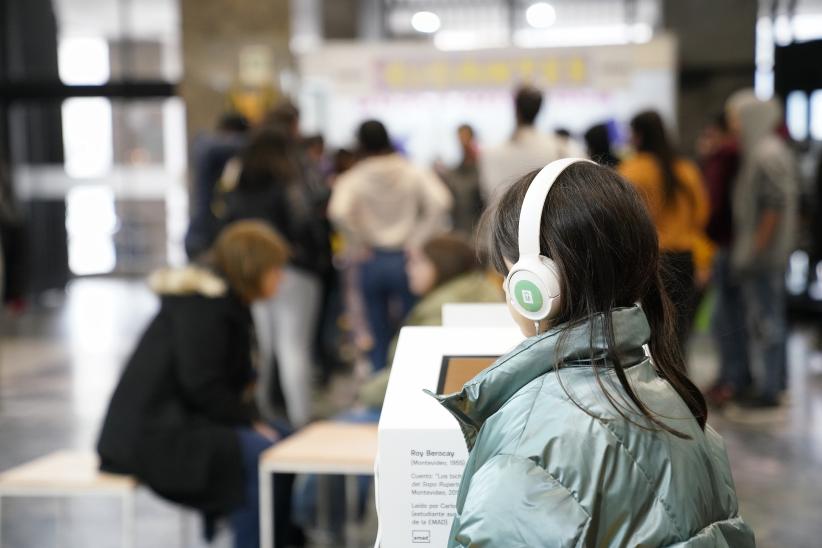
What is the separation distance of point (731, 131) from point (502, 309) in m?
4.41

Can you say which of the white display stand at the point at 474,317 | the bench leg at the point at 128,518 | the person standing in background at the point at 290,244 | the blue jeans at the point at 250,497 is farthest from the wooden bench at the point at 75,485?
the person standing in background at the point at 290,244

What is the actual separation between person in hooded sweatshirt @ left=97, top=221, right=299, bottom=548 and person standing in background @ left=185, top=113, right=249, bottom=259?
2.00 m

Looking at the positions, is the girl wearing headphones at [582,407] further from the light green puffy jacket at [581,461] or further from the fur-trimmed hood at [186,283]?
the fur-trimmed hood at [186,283]

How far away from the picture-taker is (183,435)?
11.2 feet

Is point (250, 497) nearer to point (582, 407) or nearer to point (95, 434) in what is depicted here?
point (582, 407)

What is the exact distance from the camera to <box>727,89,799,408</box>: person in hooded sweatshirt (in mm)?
5871

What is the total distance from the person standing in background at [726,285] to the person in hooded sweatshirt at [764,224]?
80 millimetres

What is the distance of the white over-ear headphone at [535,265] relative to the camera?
146 centimetres

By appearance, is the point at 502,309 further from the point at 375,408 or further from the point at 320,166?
the point at 320,166

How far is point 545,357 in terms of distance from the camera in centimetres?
146

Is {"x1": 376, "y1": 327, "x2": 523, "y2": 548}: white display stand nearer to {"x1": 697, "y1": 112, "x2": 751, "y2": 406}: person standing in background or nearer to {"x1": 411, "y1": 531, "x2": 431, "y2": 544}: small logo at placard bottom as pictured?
{"x1": 411, "y1": 531, "x2": 431, "y2": 544}: small logo at placard bottom

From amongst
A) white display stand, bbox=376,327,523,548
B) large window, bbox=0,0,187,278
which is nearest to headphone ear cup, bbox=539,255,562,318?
white display stand, bbox=376,327,523,548

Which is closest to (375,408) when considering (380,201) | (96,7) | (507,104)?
(380,201)

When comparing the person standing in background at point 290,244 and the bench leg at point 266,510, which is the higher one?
the person standing in background at point 290,244
